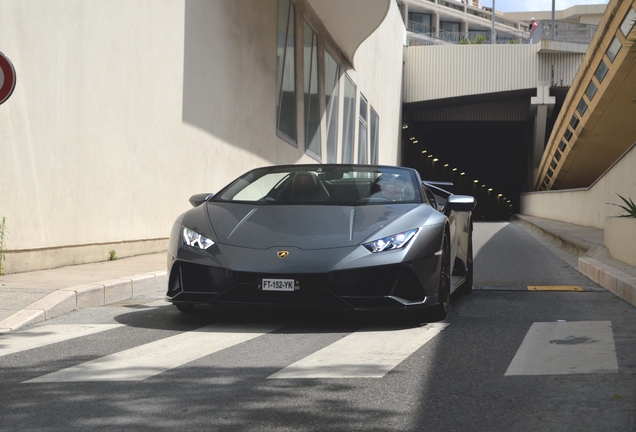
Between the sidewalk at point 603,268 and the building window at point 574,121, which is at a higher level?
the building window at point 574,121

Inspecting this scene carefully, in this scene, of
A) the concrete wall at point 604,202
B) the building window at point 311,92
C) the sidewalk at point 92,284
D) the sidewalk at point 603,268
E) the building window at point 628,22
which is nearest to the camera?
the sidewalk at point 92,284

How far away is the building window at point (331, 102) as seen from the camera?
28.0m

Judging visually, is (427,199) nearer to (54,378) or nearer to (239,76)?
(54,378)

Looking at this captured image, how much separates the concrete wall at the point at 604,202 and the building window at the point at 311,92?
8172 millimetres

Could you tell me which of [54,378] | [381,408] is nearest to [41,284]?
[54,378]


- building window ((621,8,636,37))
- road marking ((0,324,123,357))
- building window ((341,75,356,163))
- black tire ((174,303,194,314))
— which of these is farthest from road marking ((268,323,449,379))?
building window ((341,75,356,163))

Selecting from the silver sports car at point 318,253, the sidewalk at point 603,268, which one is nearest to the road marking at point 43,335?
the silver sports car at point 318,253

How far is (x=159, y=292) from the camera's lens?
8844mm

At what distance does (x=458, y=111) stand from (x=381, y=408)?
48689 millimetres

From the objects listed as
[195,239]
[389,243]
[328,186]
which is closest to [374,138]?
[328,186]

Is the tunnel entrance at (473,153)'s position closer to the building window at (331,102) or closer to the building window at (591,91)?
the building window at (331,102)

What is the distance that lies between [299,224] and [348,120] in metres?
26.6

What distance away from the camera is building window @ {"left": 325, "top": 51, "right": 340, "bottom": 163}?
2798cm

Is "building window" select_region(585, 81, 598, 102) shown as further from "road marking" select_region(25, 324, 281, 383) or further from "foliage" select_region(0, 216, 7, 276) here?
"road marking" select_region(25, 324, 281, 383)
